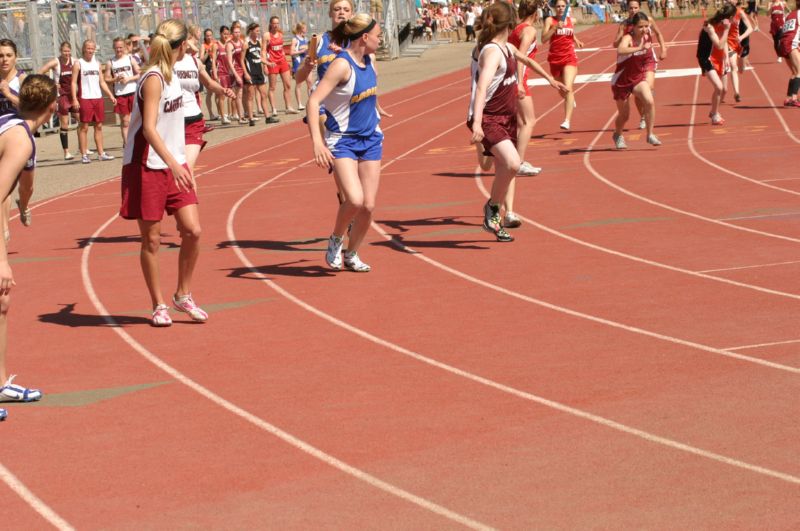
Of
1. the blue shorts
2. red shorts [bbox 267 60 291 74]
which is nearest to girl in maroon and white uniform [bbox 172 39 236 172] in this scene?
the blue shorts

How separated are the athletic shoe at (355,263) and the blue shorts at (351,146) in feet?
2.50

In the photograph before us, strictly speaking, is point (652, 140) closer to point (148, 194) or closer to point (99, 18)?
point (148, 194)

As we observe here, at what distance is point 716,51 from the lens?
1934cm

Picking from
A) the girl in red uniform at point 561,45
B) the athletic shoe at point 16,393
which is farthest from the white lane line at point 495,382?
the girl in red uniform at point 561,45

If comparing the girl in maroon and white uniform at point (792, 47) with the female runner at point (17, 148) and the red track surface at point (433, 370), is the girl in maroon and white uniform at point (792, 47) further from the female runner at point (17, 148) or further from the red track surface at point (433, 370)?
the female runner at point (17, 148)

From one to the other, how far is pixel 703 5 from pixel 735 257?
7554cm

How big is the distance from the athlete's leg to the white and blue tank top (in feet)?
6.07

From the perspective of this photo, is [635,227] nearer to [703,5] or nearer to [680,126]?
[680,126]

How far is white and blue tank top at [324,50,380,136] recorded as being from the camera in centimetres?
999

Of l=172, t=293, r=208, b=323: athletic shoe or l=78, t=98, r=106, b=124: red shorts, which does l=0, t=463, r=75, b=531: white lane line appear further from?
l=78, t=98, r=106, b=124: red shorts

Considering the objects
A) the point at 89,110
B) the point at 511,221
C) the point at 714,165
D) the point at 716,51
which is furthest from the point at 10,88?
the point at 716,51

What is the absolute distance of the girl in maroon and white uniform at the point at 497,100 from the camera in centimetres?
1118

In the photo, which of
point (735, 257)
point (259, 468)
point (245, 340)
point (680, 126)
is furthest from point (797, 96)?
point (259, 468)

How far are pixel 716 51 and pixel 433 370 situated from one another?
1332cm
